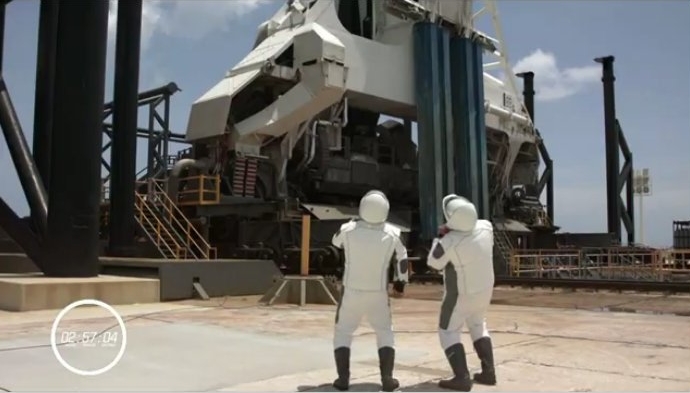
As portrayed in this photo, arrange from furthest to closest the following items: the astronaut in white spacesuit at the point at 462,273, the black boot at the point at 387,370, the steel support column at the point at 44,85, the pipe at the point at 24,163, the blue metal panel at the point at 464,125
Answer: the blue metal panel at the point at 464,125
the steel support column at the point at 44,85
the pipe at the point at 24,163
the astronaut in white spacesuit at the point at 462,273
the black boot at the point at 387,370

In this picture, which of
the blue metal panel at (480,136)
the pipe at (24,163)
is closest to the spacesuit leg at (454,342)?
the pipe at (24,163)

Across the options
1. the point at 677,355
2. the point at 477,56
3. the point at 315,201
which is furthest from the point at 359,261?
the point at 477,56

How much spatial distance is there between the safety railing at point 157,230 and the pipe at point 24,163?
5.91m

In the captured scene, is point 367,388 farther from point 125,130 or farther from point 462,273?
point 125,130

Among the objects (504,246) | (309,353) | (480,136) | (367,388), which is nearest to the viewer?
(367,388)

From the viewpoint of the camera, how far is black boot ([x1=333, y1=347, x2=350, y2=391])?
547 centimetres

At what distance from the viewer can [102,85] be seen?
43.2ft

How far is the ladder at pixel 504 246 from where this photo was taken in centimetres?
2594

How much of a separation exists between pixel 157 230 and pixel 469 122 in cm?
1274

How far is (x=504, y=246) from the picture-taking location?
27547 millimetres

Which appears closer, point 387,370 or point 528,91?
point 387,370

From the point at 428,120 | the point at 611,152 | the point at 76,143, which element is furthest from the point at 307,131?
the point at 611,152

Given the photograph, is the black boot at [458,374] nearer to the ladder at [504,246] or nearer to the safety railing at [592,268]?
the safety railing at [592,268]

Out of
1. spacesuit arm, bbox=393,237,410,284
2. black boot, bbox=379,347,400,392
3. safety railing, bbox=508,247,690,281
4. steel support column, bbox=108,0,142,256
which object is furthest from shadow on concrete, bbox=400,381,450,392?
safety railing, bbox=508,247,690,281
